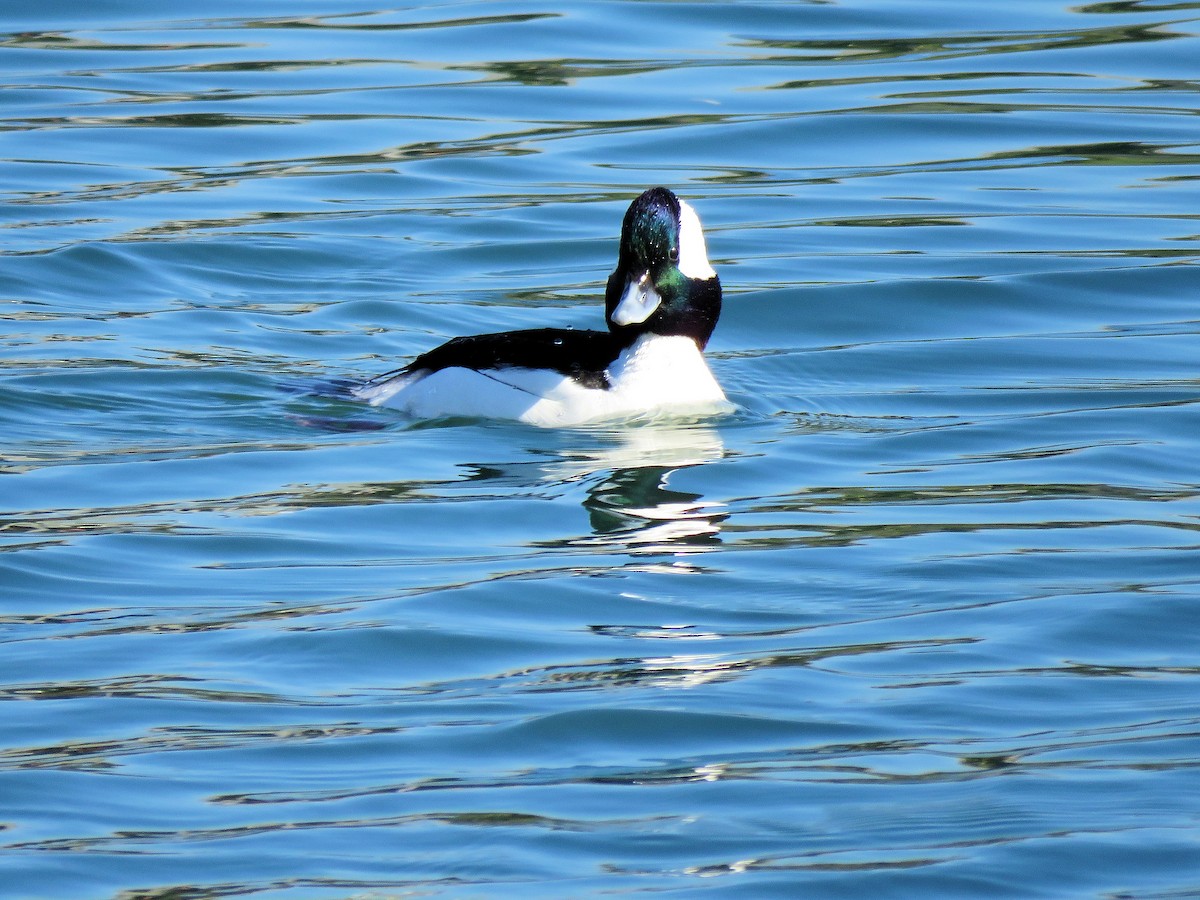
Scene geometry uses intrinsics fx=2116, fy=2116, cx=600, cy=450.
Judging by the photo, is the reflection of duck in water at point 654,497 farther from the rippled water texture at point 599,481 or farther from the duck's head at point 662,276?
the duck's head at point 662,276

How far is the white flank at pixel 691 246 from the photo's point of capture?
30.3 feet

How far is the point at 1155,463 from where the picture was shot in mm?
8477

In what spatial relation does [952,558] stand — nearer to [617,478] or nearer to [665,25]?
[617,478]

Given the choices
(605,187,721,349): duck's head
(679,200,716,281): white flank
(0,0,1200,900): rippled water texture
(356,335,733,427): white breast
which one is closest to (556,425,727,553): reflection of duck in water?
(0,0,1200,900): rippled water texture

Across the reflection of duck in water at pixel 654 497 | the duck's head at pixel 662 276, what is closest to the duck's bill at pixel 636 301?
the duck's head at pixel 662 276

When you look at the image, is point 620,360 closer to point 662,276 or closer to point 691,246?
point 662,276

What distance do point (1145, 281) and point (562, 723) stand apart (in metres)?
7.31

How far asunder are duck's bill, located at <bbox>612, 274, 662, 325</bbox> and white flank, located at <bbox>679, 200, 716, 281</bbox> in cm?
19

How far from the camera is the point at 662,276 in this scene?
935 cm

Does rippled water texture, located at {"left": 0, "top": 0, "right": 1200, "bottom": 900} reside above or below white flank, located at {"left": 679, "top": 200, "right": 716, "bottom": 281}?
below

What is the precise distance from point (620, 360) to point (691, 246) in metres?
0.59

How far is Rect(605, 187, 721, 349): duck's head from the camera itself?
9.14m

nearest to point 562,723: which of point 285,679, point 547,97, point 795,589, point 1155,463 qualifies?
point 285,679

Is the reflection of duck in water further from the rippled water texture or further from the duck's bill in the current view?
the duck's bill
